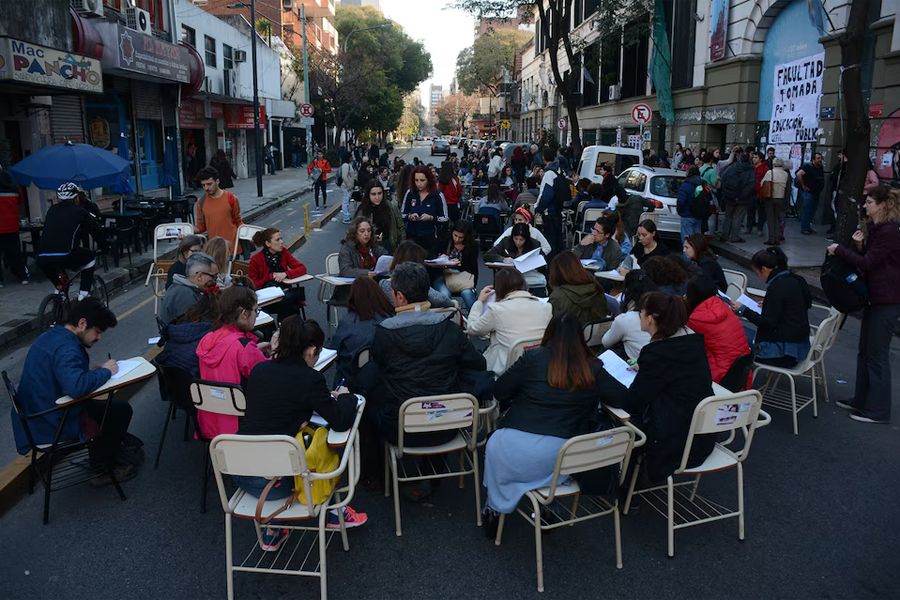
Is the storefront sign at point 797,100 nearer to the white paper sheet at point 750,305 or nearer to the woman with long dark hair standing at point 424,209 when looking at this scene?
the woman with long dark hair standing at point 424,209

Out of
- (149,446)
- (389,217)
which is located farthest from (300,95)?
(149,446)

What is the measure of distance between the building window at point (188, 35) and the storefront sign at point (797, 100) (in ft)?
66.7

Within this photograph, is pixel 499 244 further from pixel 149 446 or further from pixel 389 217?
pixel 149 446

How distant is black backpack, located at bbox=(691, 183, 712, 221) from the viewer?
41.8 ft

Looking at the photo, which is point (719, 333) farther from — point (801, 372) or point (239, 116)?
point (239, 116)

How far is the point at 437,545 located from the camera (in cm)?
407

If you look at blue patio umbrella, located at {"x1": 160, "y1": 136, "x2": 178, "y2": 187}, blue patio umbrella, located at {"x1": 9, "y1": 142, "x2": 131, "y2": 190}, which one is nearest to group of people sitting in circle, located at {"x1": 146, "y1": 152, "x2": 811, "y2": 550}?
blue patio umbrella, located at {"x1": 9, "y1": 142, "x2": 131, "y2": 190}

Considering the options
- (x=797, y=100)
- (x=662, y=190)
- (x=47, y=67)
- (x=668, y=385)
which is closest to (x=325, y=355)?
(x=668, y=385)

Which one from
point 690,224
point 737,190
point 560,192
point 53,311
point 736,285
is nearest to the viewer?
point 736,285

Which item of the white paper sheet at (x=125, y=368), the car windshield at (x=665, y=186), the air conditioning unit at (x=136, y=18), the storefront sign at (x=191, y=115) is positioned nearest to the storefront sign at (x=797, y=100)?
the car windshield at (x=665, y=186)

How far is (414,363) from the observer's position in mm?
4133

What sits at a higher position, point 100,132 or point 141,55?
point 141,55

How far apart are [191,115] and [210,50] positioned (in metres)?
4.41

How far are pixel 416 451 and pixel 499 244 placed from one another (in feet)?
14.3
